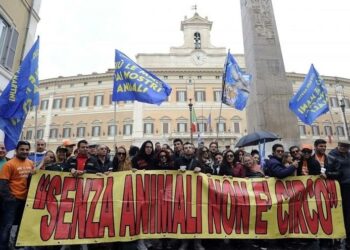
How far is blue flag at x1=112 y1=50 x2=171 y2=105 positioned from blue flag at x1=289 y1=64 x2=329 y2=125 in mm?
3443

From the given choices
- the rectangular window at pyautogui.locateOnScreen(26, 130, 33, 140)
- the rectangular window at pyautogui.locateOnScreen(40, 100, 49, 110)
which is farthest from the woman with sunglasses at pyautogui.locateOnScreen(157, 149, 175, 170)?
the rectangular window at pyautogui.locateOnScreen(40, 100, 49, 110)

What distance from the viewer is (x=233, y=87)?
24.5 ft

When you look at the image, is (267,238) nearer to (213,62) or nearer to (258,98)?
(258,98)

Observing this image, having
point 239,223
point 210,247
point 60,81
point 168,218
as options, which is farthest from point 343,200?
point 60,81

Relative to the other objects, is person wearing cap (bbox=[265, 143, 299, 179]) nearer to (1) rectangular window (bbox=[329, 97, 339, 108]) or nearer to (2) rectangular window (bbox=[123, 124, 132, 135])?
(2) rectangular window (bbox=[123, 124, 132, 135])

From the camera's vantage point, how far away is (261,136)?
7.03 m

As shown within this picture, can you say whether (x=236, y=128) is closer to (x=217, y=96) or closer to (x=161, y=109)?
(x=217, y=96)

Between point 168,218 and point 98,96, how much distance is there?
35857mm

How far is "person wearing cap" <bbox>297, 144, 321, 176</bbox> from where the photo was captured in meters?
4.24

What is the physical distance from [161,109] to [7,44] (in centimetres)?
2693

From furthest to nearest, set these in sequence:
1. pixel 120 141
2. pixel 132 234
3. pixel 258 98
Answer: pixel 120 141 → pixel 258 98 → pixel 132 234

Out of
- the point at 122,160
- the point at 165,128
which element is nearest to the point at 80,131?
the point at 165,128

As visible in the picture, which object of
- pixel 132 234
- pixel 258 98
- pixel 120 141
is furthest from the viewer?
pixel 120 141

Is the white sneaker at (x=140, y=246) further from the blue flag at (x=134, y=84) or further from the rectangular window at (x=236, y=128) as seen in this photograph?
the rectangular window at (x=236, y=128)
